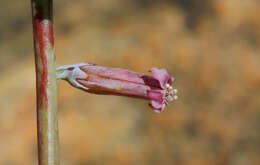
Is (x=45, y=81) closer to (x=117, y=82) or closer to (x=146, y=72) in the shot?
(x=117, y=82)

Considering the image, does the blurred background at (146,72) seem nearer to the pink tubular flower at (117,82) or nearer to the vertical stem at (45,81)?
the pink tubular flower at (117,82)

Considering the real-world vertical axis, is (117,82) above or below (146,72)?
below

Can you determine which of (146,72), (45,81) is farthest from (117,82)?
(146,72)

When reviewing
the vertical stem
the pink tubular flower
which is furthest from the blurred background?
the vertical stem

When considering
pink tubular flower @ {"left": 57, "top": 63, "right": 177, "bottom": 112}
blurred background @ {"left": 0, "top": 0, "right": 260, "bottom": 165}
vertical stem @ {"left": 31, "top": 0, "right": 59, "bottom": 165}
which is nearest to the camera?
vertical stem @ {"left": 31, "top": 0, "right": 59, "bottom": 165}

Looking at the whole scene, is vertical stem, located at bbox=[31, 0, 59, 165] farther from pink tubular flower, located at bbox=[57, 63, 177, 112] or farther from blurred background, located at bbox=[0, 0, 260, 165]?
blurred background, located at bbox=[0, 0, 260, 165]

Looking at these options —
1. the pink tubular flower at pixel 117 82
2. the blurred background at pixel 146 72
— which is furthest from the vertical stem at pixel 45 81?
the blurred background at pixel 146 72
